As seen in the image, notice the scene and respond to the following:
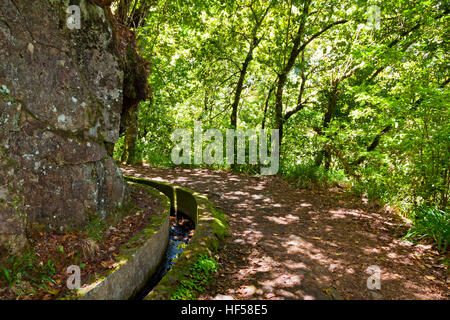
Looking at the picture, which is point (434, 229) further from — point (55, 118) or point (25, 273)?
point (55, 118)

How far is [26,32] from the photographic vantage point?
3.01 meters

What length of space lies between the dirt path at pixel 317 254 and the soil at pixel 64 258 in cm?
139

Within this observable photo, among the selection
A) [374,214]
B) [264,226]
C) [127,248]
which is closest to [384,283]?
[264,226]

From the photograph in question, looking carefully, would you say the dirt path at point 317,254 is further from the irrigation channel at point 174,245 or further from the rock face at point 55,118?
the rock face at point 55,118

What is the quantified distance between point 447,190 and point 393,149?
1.42m

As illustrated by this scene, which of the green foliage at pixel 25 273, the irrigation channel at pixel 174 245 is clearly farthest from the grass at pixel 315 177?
the green foliage at pixel 25 273

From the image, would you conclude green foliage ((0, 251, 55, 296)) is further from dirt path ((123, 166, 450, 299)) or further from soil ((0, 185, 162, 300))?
dirt path ((123, 166, 450, 299))

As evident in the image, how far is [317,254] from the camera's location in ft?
12.3

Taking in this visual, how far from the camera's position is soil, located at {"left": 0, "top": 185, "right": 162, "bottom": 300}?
247 cm

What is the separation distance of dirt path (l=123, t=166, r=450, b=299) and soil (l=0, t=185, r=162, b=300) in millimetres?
1390

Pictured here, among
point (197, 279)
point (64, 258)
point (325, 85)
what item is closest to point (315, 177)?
point (325, 85)

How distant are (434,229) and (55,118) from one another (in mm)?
5956

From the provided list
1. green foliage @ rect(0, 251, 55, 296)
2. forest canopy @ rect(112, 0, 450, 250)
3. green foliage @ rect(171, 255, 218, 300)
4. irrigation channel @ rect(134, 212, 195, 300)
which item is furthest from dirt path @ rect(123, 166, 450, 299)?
green foliage @ rect(0, 251, 55, 296)
